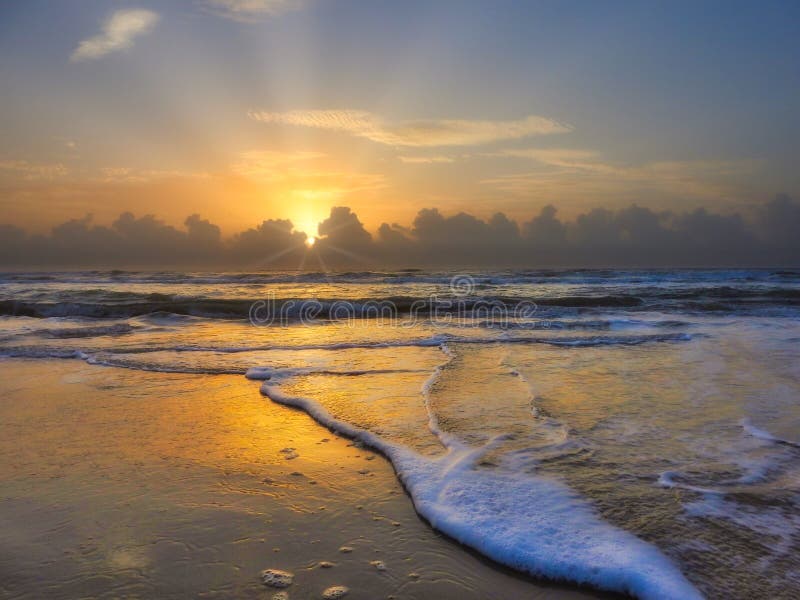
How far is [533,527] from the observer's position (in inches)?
130

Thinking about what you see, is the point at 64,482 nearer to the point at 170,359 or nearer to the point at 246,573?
the point at 246,573

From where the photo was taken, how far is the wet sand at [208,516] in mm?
2760

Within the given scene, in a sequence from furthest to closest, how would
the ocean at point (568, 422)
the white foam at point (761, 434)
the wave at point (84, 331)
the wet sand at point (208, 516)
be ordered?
the wave at point (84, 331)
the white foam at point (761, 434)
the ocean at point (568, 422)
the wet sand at point (208, 516)

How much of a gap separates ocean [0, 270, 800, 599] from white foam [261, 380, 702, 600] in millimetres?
12

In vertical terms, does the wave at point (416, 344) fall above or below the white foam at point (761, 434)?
below

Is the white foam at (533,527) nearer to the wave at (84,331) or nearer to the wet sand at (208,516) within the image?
the wet sand at (208,516)

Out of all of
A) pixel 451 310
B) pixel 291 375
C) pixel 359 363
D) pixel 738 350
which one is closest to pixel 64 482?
pixel 291 375

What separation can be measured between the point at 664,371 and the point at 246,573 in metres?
7.09

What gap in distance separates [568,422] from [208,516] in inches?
139

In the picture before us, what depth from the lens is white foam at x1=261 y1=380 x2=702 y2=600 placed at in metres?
2.82

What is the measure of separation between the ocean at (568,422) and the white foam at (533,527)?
12mm

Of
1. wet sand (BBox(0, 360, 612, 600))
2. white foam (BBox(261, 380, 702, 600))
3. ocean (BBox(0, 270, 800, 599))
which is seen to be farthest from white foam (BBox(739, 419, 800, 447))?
wet sand (BBox(0, 360, 612, 600))

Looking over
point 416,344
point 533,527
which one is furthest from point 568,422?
point 416,344

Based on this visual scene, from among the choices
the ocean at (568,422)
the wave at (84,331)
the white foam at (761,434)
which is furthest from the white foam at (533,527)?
the wave at (84,331)
